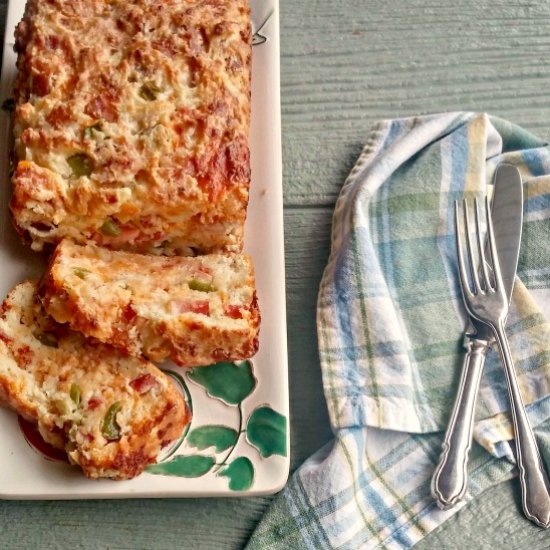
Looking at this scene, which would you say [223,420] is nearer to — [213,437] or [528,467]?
[213,437]

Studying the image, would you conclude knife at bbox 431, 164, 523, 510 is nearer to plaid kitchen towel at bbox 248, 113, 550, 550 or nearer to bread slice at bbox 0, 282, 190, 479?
plaid kitchen towel at bbox 248, 113, 550, 550

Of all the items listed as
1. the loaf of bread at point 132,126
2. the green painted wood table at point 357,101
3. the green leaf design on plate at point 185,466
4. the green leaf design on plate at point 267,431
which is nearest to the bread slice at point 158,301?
the loaf of bread at point 132,126

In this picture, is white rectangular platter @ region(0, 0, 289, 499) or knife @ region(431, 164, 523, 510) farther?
knife @ region(431, 164, 523, 510)

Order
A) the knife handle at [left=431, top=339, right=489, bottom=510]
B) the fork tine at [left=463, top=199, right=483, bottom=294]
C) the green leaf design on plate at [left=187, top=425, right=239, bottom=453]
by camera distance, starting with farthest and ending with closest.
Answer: the fork tine at [left=463, top=199, right=483, bottom=294], the knife handle at [left=431, top=339, right=489, bottom=510], the green leaf design on plate at [left=187, top=425, right=239, bottom=453]

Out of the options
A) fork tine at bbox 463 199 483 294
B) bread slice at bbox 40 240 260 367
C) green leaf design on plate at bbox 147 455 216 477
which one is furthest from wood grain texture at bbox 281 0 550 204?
green leaf design on plate at bbox 147 455 216 477

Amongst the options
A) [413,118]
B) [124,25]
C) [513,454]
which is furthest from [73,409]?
[413,118]

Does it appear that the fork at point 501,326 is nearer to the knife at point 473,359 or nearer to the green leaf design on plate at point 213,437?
the knife at point 473,359
